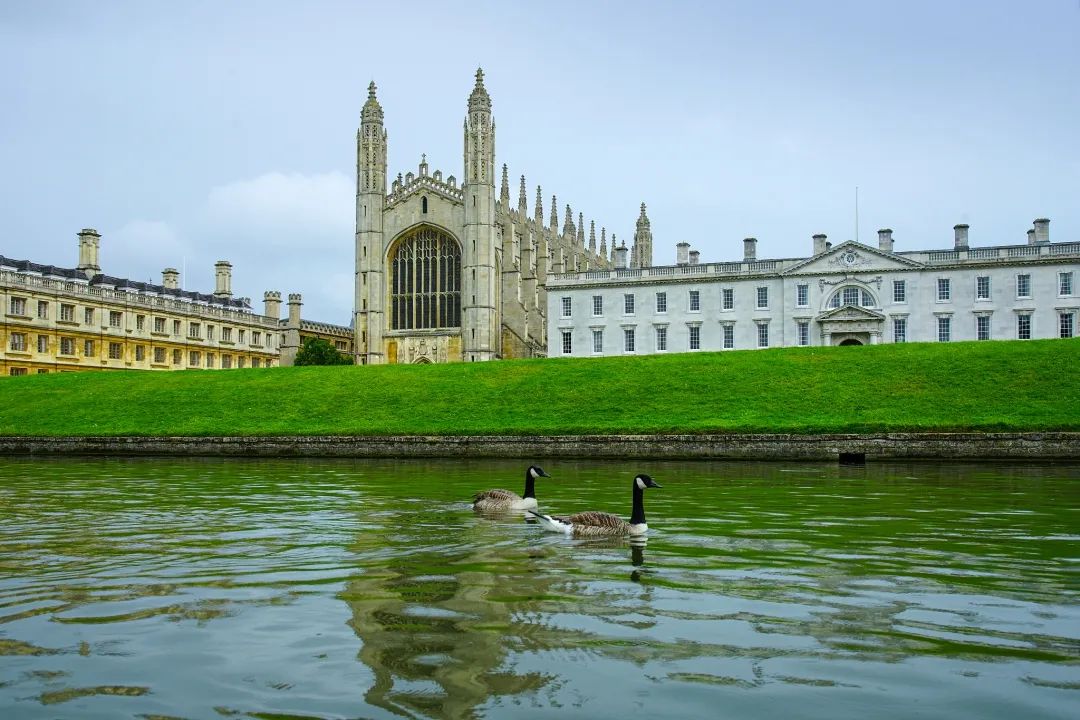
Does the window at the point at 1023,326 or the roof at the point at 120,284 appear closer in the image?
the window at the point at 1023,326

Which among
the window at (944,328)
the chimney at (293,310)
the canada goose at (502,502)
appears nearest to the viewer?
the canada goose at (502,502)

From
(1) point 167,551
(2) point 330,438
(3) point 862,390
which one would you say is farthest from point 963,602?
(3) point 862,390

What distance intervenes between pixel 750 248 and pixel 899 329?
12.5 meters

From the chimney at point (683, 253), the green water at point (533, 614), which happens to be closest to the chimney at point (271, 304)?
the chimney at point (683, 253)

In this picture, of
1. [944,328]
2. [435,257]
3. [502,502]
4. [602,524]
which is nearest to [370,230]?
[435,257]

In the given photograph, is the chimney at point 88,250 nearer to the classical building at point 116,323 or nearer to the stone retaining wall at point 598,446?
the classical building at point 116,323

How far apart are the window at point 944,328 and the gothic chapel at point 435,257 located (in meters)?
32.2

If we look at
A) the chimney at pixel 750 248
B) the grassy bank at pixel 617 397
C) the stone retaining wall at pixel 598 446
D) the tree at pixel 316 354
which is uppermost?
the chimney at pixel 750 248

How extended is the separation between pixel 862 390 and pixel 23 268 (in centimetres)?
6524

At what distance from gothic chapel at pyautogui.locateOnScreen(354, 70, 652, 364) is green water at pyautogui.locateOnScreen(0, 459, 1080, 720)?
65207mm

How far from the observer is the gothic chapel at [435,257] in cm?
7956

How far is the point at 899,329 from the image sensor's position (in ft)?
216

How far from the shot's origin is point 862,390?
38.2 meters

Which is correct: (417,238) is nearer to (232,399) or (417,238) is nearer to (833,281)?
(833,281)
